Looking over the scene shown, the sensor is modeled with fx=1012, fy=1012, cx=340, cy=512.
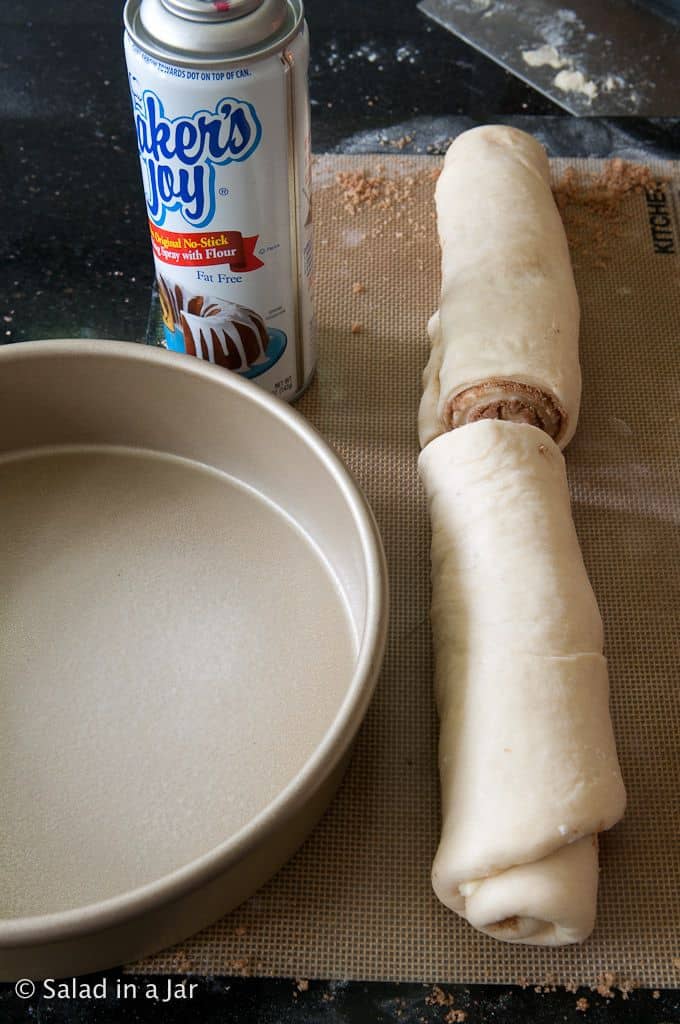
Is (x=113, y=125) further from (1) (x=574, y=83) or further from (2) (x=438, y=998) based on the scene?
(2) (x=438, y=998)

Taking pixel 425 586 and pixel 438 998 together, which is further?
pixel 425 586

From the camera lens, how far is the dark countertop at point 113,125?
48.4 inches

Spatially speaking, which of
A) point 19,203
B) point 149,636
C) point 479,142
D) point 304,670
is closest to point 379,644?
point 304,670

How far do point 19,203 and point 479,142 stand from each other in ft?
1.96

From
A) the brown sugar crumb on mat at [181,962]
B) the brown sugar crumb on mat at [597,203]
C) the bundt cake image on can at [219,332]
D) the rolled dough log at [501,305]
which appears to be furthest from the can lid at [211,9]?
the brown sugar crumb on mat at [181,962]

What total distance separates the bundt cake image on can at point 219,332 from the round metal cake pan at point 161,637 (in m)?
0.07

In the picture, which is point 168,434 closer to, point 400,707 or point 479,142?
point 400,707

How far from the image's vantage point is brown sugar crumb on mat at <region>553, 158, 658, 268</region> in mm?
1260

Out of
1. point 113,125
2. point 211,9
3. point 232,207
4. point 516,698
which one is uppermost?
point 211,9

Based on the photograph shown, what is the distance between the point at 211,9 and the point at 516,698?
58cm

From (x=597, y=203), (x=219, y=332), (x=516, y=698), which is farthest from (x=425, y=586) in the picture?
(x=597, y=203)

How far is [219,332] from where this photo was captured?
1000 mm

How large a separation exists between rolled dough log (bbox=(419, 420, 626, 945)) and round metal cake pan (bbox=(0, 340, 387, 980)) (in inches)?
3.7

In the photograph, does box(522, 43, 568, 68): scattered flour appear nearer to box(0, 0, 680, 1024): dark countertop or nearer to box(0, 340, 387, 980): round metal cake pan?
box(0, 0, 680, 1024): dark countertop
